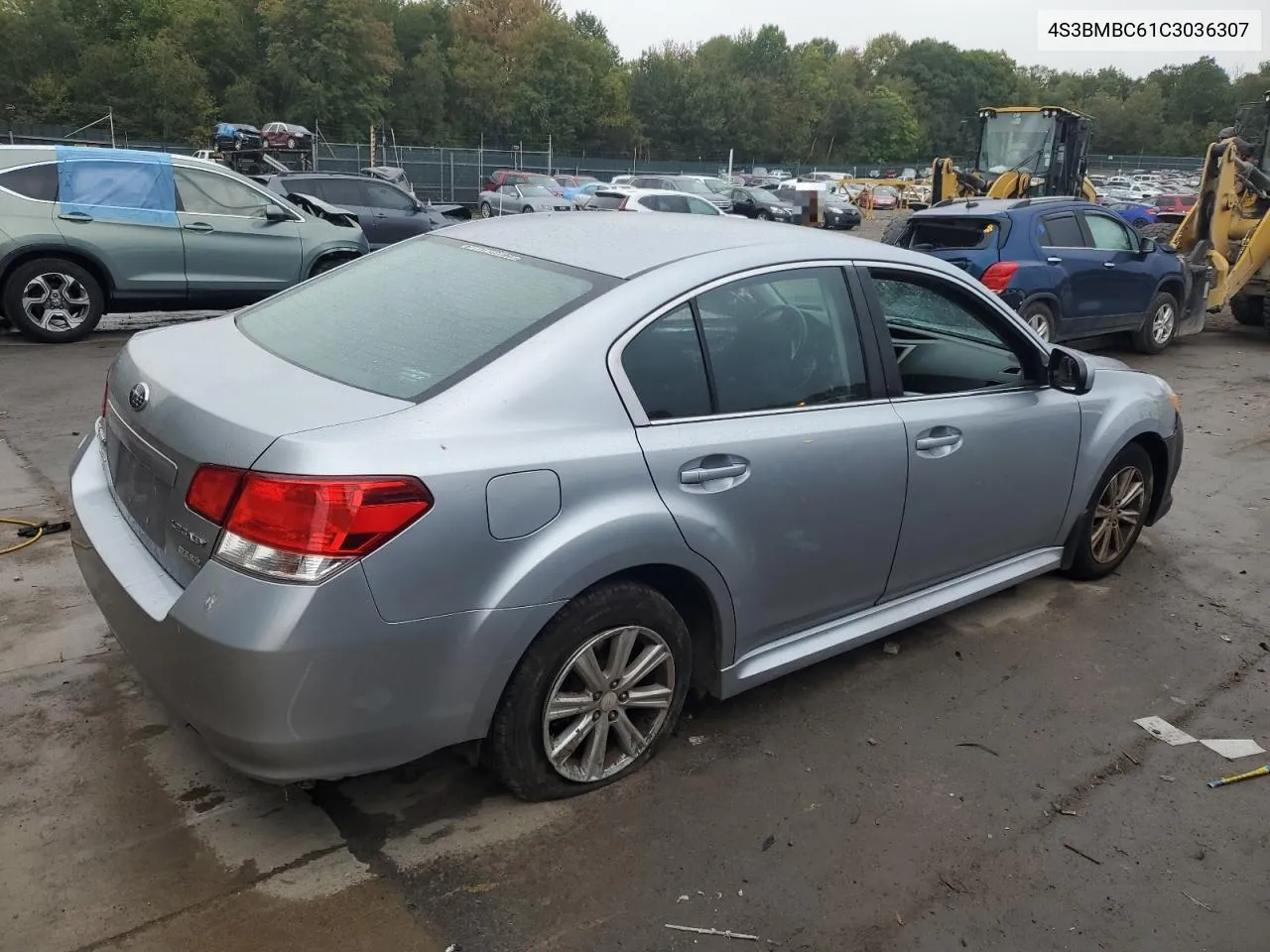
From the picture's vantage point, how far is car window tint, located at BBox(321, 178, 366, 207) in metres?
15.7

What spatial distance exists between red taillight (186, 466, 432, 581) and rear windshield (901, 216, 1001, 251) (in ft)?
28.1

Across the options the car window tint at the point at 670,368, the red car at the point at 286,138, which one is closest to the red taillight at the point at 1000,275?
the car window tint at the point at 670,368

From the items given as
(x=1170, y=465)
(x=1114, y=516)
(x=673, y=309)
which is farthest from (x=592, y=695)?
(x=1170, y=465)

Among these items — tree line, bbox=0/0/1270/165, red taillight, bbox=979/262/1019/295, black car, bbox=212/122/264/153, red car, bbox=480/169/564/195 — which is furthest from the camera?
tree line, bbox=0/0/1270/165

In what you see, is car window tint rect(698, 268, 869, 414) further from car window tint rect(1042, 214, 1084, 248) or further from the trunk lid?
car window tint rect(1042, 214, 1084, 248)

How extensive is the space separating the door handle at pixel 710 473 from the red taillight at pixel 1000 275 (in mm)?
7427

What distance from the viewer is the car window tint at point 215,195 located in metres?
9.85

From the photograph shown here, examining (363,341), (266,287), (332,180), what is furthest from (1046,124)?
(363,341)

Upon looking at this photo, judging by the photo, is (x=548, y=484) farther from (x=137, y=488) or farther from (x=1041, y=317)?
(x=1041, y=317)

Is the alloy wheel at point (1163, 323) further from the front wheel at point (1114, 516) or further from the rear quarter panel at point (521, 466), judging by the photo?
the rear quarter panel at point (521, 466)

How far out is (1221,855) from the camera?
3082 mm

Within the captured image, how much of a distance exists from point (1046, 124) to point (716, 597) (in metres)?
19.8

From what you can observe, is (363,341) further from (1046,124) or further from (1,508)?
(1046,124)

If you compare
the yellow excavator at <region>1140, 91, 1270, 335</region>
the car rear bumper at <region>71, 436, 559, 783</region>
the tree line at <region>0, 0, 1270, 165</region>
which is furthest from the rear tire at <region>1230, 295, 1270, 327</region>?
the tree line at <region>0, 0, 1270, 165</region>
